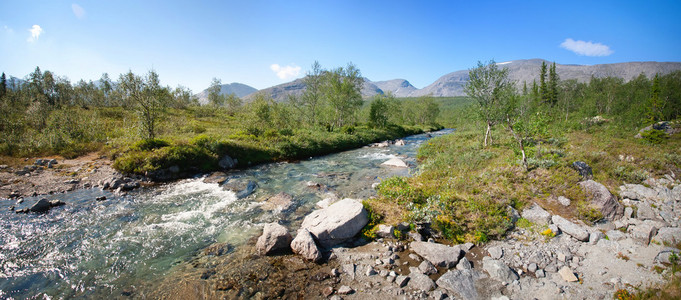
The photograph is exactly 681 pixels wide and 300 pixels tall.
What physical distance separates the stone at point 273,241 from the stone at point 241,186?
719 cm

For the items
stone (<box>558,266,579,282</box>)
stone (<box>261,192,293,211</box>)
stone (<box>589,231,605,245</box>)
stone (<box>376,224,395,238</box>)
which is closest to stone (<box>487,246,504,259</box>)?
stone (<box>558,266,579,282</box>)

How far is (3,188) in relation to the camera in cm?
1577

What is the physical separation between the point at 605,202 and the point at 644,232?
2208 mm

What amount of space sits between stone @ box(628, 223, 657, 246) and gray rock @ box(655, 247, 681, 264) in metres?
0.90

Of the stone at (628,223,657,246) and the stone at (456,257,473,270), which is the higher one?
the stone at (628,223,657,246)

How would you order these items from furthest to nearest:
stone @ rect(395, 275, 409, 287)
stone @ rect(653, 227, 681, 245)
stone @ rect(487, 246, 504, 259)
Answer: stone @ rect(487, 246, 504, 259), stone @ rect(653, 227, 681, 245), stone @ rect(395, 275, 409, 287)

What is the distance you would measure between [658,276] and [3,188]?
3258cm

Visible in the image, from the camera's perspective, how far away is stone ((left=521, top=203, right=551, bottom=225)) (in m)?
10.0

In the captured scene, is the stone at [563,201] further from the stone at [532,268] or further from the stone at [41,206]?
the stone at [41,206]

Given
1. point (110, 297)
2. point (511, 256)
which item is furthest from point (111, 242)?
point (511, 256)

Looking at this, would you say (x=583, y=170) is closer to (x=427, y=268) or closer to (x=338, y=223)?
(x=427, y=268)

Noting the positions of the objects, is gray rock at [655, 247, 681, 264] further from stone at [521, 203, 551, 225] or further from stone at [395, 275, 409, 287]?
stone at [395, 275, 409, 287]

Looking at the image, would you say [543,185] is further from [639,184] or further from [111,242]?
[111,242]

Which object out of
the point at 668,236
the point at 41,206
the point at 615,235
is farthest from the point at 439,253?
the point at 41,206
